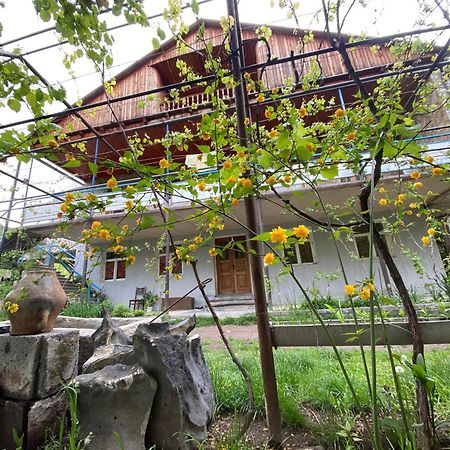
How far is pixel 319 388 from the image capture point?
1.54 meters

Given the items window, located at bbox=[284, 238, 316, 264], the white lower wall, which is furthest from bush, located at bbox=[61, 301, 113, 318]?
window, located at bbox=[284, 238, 316, 264]

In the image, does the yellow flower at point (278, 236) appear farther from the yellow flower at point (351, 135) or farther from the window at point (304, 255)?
the window at point (304, 255)

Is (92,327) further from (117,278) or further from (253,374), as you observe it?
(117,278)

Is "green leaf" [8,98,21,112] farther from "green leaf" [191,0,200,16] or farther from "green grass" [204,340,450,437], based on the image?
"green grass" [204,340,450,437]

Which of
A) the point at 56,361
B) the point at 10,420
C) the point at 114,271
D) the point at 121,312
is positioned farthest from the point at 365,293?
the point at 114,271

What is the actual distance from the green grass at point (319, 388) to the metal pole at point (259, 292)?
0.27 metres

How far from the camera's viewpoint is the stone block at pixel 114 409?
1.07m

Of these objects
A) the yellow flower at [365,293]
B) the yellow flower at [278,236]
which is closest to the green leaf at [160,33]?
the yellow flower at [278,236]

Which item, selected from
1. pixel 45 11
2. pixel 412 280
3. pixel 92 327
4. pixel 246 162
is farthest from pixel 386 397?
pixel 412 280

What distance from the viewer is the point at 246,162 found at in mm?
963

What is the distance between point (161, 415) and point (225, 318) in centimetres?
425

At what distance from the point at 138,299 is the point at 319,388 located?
751 cm

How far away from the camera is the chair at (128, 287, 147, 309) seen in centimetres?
784

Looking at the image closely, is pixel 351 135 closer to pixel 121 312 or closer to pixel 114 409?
pixel 114 409
